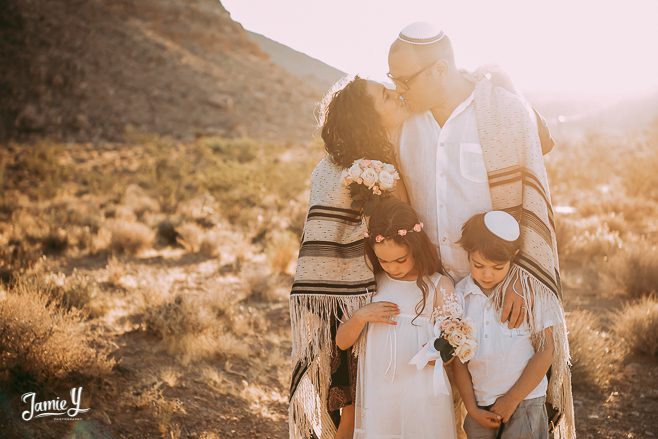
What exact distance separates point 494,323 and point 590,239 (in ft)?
25.9

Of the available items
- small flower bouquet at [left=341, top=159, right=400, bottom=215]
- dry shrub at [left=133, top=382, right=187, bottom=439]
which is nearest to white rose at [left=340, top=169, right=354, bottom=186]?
small flower bouquet at [left=341, top=159, right=400, bottom=215]

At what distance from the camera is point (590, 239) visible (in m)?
9.70

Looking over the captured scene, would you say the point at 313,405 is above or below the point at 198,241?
below

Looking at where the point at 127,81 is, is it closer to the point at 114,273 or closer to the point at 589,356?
the point at 114,273

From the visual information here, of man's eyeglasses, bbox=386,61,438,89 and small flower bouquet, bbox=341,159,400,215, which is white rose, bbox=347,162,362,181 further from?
man's eyeglasses, bbox=386,61,438,89

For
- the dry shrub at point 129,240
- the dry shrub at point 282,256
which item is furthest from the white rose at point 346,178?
the dry shrub at point 129,240

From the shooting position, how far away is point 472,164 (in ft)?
9.58

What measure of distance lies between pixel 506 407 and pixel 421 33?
1.93m

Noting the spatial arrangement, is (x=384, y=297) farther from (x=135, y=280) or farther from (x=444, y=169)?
(x=135, y=280)

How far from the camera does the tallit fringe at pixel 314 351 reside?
10.1 ft

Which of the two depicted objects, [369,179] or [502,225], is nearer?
[502,225]

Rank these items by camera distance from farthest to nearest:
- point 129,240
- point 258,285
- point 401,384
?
point 129,240 → point 258,285 → point 401,384

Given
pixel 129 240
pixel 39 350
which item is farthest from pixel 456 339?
pixel 129 240

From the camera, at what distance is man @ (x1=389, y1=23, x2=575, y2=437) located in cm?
285
